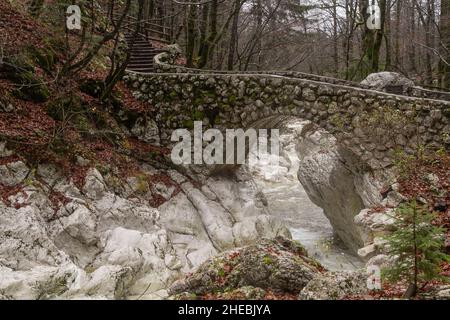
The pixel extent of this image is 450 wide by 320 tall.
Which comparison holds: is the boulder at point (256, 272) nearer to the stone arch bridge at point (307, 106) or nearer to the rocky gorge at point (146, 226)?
the rocky gorge at point (146, 226)

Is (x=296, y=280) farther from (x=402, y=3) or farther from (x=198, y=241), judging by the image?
(x=402, y=3)

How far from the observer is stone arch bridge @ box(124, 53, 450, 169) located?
1048 cm

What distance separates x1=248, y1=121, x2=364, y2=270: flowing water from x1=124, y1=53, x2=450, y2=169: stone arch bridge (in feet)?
12.1

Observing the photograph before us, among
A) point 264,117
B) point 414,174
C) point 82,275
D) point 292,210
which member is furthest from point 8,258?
point 292,210

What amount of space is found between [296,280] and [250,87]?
7.78m

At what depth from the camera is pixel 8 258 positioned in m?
7.64

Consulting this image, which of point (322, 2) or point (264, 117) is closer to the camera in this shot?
point (264, 117)

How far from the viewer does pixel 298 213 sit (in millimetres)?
17531

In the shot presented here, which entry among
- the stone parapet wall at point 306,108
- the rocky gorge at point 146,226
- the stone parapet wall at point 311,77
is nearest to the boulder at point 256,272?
the rocky gorge at point 146,226

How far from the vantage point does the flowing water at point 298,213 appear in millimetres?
13430

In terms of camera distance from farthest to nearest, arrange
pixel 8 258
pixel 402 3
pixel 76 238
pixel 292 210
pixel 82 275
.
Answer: pixel 402 3, pixel 292 210, pixel 76 238, pixel 82 275, pixel 8 258

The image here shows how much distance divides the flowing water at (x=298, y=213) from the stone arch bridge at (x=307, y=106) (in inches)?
146

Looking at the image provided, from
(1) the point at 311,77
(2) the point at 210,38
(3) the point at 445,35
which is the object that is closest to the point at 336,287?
(1) the point at 311,77

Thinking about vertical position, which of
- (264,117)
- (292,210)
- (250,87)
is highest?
(250,87)
